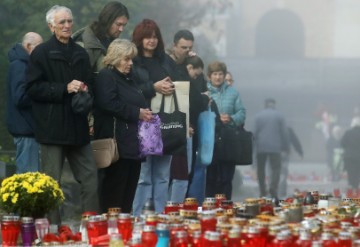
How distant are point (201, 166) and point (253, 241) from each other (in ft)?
25.8

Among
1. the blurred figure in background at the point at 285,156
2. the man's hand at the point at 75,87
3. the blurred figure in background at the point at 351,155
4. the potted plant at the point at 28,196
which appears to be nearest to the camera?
the potted plant at the point at 28,196

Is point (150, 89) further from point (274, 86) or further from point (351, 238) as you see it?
point (274, 86)

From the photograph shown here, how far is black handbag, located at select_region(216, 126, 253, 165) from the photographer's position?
2139cm

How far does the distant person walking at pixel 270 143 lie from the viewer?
93.7ft

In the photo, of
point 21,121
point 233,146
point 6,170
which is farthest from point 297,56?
point 21,121

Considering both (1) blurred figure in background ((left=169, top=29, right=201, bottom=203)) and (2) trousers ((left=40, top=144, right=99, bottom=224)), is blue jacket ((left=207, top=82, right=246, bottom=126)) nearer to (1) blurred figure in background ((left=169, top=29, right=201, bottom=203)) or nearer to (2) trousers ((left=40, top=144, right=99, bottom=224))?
(1) blurred figure in background ((left=169, top=29, right=201, bottom=203))

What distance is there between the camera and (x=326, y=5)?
167ft

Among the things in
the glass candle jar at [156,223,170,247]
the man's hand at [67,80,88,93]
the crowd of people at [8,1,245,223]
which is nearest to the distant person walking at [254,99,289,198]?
the crowd of people at [8,1,245,223]

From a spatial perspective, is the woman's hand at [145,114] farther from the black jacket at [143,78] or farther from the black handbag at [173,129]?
the black handbag at [173,129]

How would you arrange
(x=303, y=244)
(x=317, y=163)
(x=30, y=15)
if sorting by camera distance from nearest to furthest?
(x=303, y=244) → (x=30, y=15) → (x=317, y=163)

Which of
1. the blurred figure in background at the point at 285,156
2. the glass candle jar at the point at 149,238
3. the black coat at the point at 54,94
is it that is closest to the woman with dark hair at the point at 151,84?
the black coat at the point at 54,94

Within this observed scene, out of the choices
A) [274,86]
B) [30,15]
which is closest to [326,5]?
[274,86]

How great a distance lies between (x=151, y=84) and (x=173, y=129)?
1.77 ft

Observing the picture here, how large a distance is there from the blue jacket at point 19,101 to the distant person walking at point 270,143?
10.9m
